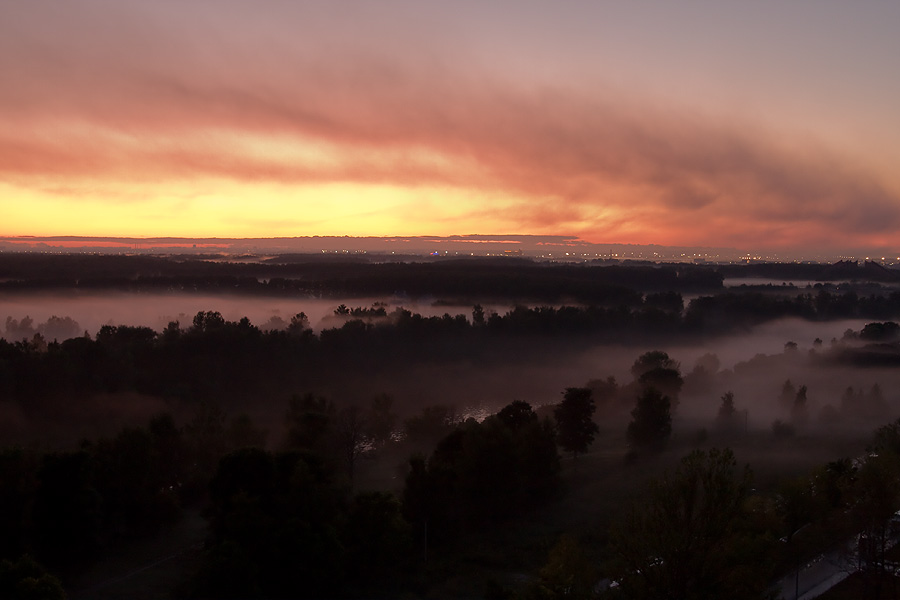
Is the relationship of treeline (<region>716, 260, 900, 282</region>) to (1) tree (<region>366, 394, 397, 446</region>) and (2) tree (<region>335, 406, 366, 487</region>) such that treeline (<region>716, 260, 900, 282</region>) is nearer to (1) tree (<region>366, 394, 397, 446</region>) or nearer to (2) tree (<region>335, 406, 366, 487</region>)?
(1) tree (<region>366, 394, 397, 446</region>)

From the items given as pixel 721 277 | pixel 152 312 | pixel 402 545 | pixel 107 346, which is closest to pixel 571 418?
pixel 402 545

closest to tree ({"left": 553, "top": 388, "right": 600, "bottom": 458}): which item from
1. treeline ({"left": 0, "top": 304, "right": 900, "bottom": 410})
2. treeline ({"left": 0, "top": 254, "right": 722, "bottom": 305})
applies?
treeline ({"left": 0, "top": 304, "right": 900, "bottom": 410})

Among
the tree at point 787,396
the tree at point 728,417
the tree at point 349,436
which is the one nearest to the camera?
the tree at point 349,436

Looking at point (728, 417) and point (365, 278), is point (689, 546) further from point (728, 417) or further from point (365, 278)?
point (365, 278)

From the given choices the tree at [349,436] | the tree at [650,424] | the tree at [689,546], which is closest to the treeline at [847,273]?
the tree at [650,424]

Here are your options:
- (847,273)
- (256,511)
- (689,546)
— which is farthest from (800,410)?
(847,273)

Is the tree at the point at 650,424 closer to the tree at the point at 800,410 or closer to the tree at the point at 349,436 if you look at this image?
the tree at the point at 800,410
